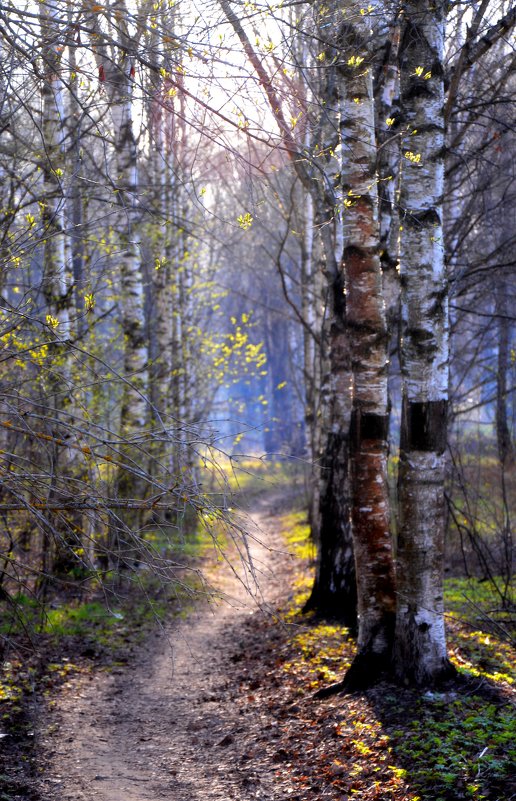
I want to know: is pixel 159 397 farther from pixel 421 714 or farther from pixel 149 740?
pixel 421 714

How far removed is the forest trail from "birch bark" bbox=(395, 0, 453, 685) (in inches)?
55.1

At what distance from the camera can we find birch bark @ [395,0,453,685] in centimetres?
579

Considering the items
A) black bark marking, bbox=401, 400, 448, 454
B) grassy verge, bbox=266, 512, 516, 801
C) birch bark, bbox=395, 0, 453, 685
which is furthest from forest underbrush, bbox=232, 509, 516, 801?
black bark marking, bbox=401, 400, 448, 454

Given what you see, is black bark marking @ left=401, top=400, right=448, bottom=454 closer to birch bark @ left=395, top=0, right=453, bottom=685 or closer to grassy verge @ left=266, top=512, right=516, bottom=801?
birch bark @ left=395, top=0, right=453, bottom=685

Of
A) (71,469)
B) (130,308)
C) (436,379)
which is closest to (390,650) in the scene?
(436,379)

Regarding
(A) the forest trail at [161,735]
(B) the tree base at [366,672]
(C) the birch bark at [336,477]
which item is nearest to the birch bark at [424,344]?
(B) the tree base at [366,672]

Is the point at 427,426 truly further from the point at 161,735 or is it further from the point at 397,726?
the point at 161,735

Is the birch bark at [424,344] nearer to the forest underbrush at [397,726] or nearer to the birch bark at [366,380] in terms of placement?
the forest underbrush at [397,726]

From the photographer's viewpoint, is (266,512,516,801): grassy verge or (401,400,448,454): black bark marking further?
(401,400,448,454): black bark marking

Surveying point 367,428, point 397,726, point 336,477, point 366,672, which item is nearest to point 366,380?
point 367,428

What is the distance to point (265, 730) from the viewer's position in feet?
20.7

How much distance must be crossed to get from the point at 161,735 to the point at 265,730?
2.94 ft

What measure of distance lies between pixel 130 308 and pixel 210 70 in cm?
771

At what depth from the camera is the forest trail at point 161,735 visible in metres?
5.14
